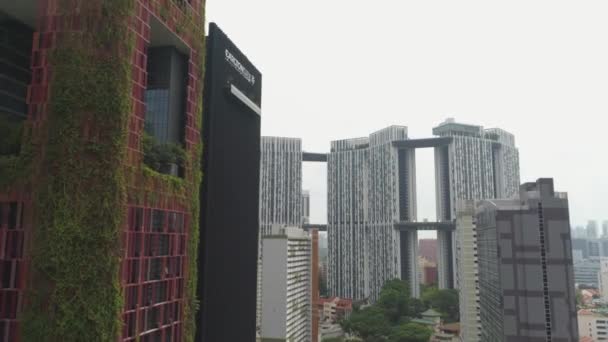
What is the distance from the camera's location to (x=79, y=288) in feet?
43.4

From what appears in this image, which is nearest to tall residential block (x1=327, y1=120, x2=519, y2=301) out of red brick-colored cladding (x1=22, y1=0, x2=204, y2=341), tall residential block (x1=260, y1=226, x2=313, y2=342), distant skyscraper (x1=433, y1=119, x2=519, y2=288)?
distant skyscraper (x1=433, y1=119, x2=519, y2=288)

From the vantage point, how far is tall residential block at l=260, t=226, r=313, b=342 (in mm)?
64875

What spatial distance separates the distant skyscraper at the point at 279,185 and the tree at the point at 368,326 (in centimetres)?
5758

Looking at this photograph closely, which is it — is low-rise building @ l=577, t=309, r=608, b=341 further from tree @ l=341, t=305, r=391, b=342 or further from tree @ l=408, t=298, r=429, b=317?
tree @ l=341, t=305, r=391, b=342

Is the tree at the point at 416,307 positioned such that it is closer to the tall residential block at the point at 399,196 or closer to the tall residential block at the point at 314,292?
the tall residential block at the point at 399,196

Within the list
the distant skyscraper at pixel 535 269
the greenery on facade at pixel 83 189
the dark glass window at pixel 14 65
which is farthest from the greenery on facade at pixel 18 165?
the distant skyscraper at pixel 535 269

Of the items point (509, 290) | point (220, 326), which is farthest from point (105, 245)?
point (509, 290)

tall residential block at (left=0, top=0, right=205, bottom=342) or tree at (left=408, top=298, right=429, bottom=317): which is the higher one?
tall residential block at (left=0, top=0, right=205, bottom=342)

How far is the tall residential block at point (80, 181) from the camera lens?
13.2 meters

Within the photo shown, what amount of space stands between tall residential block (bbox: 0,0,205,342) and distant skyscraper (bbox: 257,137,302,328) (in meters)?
114

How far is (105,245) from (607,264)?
184369 mm

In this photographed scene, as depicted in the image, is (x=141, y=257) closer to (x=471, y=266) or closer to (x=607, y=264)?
(x=471, y=266)

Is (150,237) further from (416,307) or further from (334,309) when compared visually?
(334,309)

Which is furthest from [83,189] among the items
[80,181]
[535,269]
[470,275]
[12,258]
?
[470,275]
